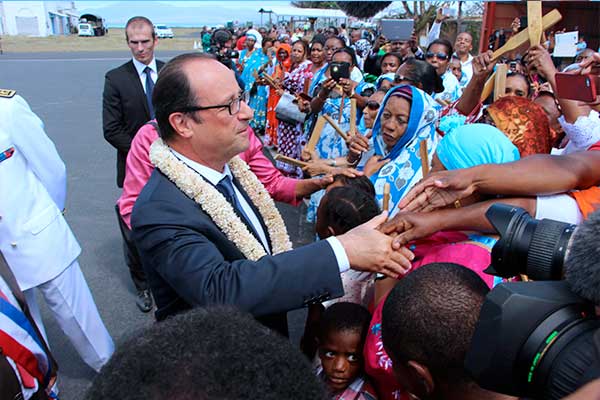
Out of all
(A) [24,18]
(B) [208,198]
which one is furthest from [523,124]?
(A) [24,18]

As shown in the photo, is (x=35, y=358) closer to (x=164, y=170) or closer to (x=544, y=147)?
(x=164, y=170)

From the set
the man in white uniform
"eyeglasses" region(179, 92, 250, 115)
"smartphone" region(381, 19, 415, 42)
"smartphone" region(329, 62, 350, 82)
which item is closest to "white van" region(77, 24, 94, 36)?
"smartphone" region(381, 19, 415, 42)

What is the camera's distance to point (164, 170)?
152cm

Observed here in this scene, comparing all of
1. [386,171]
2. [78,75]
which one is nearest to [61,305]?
[386,171]

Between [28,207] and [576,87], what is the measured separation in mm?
2395

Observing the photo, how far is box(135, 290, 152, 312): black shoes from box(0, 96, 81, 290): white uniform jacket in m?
1.13

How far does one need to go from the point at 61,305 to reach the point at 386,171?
1.74 m

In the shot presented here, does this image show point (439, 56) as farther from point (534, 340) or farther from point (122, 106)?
point (534, 340)

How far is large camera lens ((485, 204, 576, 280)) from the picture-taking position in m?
0.95

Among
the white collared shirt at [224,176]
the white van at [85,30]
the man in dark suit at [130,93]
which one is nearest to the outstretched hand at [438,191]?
the white collared shirt at [224,176]

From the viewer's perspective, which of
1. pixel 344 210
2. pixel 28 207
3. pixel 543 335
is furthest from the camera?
pixel 28 207

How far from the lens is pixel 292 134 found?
6.16 m

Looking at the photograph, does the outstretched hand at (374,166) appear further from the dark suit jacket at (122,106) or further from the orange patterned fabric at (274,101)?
the orange patterned fabric at (274,101)

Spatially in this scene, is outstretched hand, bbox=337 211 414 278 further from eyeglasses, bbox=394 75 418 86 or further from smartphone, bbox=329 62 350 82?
smartphone, bbox=329 62 350 82
